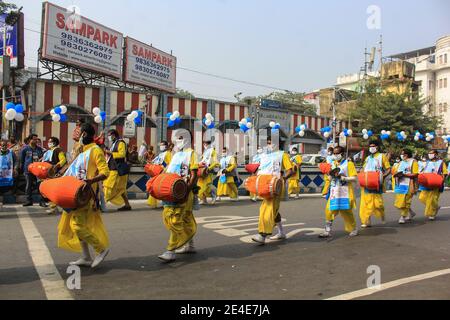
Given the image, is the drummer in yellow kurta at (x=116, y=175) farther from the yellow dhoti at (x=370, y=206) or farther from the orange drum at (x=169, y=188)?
the yellow dhoti at (x=370, y=206)

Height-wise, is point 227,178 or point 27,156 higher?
point 27,156

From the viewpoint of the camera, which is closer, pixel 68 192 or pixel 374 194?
pixel 68 192

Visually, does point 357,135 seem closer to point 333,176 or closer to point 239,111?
point 239,111

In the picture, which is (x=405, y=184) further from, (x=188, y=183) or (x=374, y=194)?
(x=188, y=183)

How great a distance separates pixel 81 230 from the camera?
5262 millimetres

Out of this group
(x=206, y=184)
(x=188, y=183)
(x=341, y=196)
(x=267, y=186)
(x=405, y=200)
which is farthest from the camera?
(x=206, y=184)

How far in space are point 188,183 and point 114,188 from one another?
202 inches

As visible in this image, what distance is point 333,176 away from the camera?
7922 mm

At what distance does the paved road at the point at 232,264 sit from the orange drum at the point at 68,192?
849mm

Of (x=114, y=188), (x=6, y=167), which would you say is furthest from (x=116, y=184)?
(x=6, y=167)

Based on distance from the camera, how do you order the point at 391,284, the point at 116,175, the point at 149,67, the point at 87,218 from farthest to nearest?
the point at 149,67 < the point at 116,175 < the point at 87,218 < the point at 391,284

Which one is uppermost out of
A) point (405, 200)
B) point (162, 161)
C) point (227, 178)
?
point (162, 161)

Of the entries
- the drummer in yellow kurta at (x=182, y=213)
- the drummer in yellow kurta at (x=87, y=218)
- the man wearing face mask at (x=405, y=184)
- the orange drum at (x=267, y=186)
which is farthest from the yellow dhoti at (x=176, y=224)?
the man wearing face mask at (x=405, y=184)

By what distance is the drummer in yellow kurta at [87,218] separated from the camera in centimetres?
531
